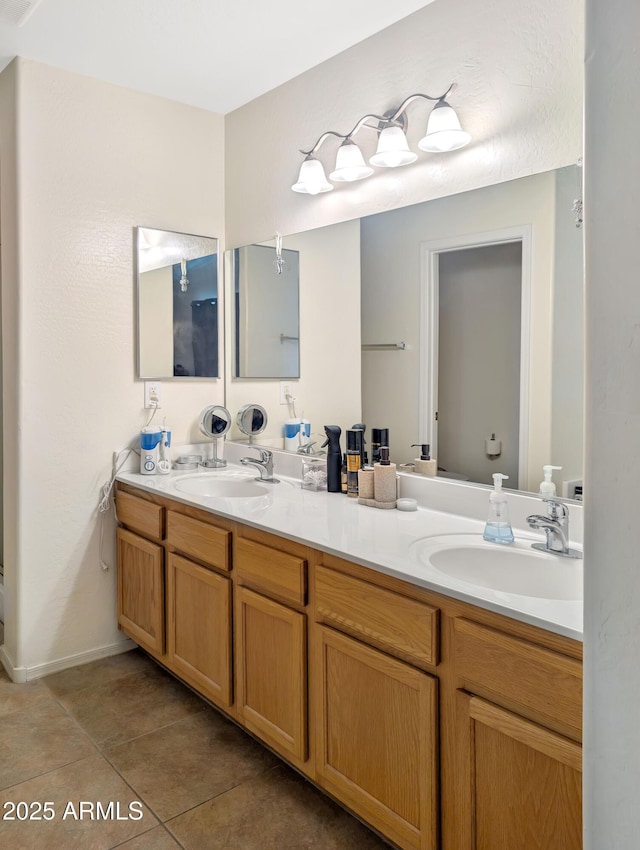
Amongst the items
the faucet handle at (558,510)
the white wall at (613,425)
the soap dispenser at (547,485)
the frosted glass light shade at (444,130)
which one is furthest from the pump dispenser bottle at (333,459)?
the white wall at (613,425)

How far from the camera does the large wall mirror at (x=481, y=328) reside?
5.57ft

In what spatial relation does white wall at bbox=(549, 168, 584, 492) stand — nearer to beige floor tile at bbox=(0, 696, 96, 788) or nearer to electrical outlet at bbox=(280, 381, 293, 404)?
electrical outlet at bbox=(280, 381, 293, 404)

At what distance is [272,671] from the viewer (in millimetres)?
1827

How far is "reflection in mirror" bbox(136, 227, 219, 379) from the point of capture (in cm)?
278

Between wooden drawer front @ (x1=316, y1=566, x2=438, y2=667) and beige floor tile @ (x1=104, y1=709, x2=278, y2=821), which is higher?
wooden drawer front @ (x1=316, y1=566, x2=438, y2=667)

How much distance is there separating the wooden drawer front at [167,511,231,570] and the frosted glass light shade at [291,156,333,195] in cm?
138

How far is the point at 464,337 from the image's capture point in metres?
1.97

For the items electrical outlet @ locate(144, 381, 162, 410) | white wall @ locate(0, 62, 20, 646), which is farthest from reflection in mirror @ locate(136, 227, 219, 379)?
white wall @ locate(0, 62, 20, 646)

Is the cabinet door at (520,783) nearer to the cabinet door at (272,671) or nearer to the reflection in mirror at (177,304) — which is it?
the cabinet door at (272,671)

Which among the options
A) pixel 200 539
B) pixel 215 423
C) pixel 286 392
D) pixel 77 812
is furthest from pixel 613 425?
pixel 215 423

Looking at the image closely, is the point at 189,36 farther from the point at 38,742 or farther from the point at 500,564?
the point at 38,742

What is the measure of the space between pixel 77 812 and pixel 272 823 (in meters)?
0.58

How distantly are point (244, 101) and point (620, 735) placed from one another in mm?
3010

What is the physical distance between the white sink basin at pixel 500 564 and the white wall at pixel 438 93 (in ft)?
3.53
